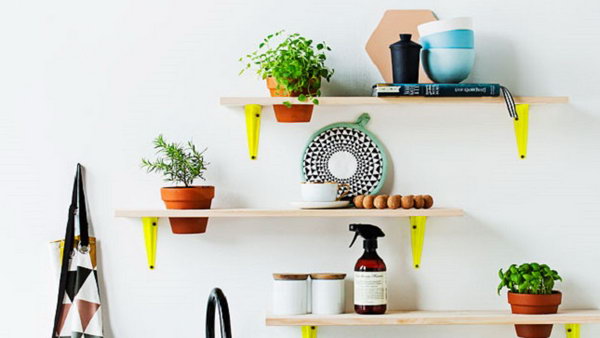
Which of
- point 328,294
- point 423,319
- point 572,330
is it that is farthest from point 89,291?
point 572,330

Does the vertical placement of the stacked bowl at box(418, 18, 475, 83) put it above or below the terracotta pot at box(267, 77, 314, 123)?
above

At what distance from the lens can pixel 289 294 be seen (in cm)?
196

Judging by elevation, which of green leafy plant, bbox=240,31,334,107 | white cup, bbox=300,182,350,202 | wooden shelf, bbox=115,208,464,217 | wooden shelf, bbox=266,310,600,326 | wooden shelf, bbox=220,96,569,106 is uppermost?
green leafy plant, bbox=240,31,334,107

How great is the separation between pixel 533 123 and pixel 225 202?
0.85 metres

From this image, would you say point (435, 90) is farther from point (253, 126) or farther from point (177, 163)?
point (177, 163)

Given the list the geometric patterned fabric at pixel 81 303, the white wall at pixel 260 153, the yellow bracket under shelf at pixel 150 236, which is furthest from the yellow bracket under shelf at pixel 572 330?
the geometric patterned fabric at pixel 81 303

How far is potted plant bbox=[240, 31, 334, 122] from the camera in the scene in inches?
75.9

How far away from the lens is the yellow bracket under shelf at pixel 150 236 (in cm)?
204

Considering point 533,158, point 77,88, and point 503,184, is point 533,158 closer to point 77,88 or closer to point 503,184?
point 503,184

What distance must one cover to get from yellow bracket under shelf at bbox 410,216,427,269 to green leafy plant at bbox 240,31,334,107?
0.42 m

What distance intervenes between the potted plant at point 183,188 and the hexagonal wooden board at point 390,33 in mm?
531

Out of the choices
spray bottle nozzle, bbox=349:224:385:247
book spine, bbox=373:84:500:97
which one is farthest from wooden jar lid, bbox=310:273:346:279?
book spine, bbox=373:84:500:97

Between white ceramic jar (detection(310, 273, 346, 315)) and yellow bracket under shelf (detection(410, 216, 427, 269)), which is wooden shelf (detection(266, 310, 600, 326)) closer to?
white ceramic jar (detection(310, 273, 346, 315))

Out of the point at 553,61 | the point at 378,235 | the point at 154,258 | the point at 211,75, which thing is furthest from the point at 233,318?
the point at 553,61
